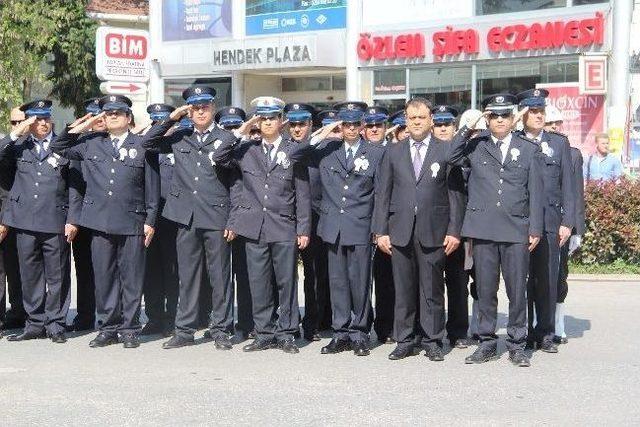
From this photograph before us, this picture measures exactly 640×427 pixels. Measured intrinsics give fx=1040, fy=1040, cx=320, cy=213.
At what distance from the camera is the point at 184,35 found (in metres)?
24.3

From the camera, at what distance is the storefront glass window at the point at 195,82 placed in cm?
2384

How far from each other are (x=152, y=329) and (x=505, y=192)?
141 inches

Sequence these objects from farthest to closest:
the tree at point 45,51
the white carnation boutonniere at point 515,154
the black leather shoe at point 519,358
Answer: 1. the tree at point 45,51
2. the white carnation boutonniere at point 515,154
3. the black leather shoe at point 519,358

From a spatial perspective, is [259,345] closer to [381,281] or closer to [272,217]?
[272,217]

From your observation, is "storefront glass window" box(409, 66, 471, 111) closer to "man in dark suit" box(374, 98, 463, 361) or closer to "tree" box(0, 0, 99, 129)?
"tree" box(0, 0, 99, 129)

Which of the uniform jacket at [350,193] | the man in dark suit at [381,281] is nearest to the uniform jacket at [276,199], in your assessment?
the uniform jacket at [350,193]

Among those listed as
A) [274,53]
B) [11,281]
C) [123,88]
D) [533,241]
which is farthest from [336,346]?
[274,53]

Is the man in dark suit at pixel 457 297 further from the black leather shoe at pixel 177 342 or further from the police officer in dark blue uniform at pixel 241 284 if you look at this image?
the black leather shoe at pixel 177 342

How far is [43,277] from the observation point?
9195 millimetres

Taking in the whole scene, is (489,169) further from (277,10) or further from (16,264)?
(277,10)

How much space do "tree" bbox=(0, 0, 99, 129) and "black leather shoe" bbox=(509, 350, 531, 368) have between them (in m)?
15.6

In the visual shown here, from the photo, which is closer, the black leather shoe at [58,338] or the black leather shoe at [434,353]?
the black leather shoe at [434,353]

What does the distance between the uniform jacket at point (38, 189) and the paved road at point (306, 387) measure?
1.05 metres

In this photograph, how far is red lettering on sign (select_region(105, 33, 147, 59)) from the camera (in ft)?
51.6
